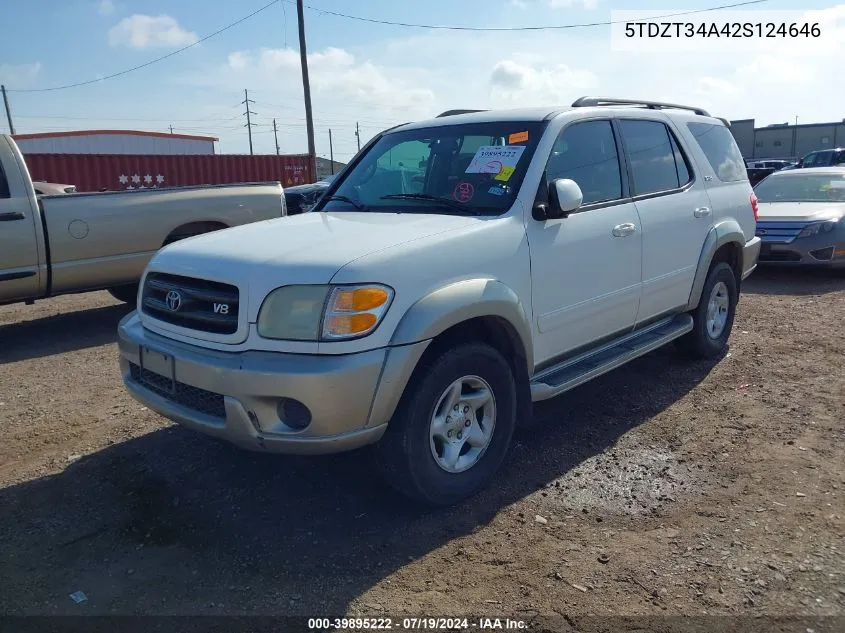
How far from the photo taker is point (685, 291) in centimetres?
514

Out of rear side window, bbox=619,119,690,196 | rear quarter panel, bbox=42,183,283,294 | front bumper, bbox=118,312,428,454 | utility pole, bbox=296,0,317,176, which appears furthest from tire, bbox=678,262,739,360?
utility pole, bbox=296,0,317,176

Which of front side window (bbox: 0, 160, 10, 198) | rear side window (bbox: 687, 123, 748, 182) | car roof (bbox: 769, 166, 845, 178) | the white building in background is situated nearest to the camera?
rear side window (bbox: 687, 123, 748, 182)

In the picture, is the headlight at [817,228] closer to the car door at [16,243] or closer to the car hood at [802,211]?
the car hood at [802,211]

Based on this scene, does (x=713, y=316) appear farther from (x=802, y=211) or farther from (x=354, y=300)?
(x=802, y=211)

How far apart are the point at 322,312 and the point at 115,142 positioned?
35940 millimetres

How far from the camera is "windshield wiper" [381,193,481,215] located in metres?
3.79

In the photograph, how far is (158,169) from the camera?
2005 cm

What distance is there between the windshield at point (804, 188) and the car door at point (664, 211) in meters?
6.11

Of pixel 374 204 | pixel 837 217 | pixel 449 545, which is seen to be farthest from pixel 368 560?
pixel 837 217

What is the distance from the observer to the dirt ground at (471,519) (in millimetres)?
2832

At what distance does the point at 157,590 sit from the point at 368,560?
2.88 ft

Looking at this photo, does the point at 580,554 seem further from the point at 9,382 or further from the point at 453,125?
the point at 9,382

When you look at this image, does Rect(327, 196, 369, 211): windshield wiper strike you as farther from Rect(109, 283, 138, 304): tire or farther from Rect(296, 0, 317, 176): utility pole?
Rect(296, 0, 317, 176): utility pole

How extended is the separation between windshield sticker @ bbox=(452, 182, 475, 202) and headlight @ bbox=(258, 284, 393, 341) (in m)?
1.05
